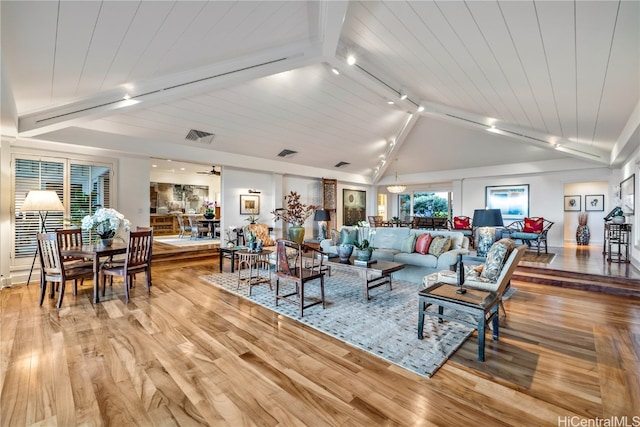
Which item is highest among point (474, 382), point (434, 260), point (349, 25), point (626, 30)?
point (349, 25)

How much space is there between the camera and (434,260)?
487cm

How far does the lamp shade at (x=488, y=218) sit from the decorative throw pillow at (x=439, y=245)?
2.15ft

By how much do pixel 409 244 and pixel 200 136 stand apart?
16.7ft

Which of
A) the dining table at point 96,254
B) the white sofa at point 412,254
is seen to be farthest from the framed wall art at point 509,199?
the dining table at point 96,254

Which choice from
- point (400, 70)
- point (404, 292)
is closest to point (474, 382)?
point (404, 292)

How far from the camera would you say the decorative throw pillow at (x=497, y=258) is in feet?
10.2

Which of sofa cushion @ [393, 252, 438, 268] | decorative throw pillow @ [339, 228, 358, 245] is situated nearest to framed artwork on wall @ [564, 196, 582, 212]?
sofa cushion @ [393, 252, 438, 268]

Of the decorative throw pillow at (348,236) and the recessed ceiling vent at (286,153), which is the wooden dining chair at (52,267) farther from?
the recessed ceiling vent at (286,153)

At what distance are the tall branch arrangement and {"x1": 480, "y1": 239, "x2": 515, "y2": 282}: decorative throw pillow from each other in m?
6.47

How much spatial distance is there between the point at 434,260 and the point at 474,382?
2.89 meters

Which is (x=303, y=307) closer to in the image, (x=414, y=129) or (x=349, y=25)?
(x=349, y=25)

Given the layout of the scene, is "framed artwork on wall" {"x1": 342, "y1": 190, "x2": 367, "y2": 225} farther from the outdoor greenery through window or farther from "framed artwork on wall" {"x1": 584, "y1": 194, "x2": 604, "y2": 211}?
"framed artwork on wall" {"x1": 584, "y1": 194, "x2": 604, "y2": 211}

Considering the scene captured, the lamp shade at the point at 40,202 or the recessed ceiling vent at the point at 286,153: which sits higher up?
the recessed ceiling vent at the point at 286,153

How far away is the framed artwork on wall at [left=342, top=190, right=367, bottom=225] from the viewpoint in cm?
1121
